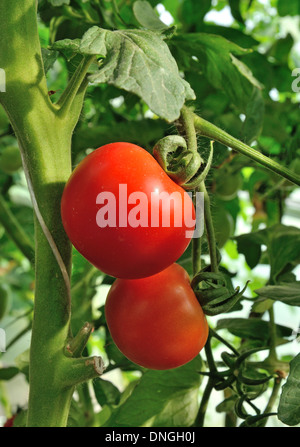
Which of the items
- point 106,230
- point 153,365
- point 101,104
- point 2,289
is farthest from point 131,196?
point 2,289

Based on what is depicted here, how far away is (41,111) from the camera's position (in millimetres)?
366

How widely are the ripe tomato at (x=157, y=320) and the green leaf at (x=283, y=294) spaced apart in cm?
8

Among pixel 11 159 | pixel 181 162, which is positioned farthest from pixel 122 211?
pixel 11 159

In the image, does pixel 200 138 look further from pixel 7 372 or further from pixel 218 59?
pixel 7 372

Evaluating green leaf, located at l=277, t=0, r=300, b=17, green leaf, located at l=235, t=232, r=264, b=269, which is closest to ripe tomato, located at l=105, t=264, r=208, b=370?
green leaf, located at l=235, t=232, r=264, b=269

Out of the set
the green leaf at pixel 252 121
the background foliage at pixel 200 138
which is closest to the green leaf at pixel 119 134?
the background foliage at pixel 200 138

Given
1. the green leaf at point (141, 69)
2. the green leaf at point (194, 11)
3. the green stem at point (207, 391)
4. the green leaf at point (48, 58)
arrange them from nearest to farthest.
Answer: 1. the green leaf at point (141, 69)
2. the green leaf at point (48, 58)
3. the green stem at point (207, 391)
4. the green leaf at point (194, 11)

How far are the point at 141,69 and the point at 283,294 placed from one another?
240 mm

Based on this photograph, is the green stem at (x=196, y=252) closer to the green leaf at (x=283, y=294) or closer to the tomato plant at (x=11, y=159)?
the green leaf at (x=283, y=294)

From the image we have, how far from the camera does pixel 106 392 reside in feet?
2.03

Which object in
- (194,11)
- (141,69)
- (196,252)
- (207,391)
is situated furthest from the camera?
(194,11)

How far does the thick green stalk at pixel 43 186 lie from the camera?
360 millimetres

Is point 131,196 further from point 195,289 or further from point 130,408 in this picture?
point 130,408

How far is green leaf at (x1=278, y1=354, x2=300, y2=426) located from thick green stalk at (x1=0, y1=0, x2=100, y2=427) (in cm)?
15
